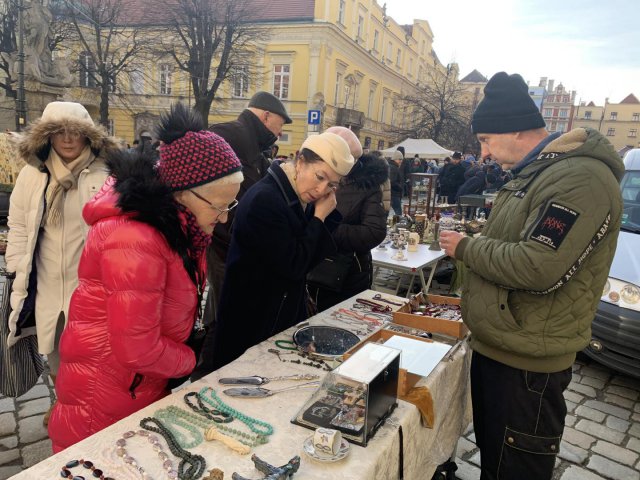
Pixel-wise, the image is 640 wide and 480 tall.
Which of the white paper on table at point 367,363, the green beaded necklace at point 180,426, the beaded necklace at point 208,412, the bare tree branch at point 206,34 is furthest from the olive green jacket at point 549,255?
the bare tree branch at point 206,34

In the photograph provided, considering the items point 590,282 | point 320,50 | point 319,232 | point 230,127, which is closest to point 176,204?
point 319,232

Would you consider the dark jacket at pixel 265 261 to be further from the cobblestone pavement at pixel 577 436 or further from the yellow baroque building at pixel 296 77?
the yellow baroque building at pixel 296 77

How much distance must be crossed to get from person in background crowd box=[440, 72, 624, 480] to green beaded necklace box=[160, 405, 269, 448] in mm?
1000

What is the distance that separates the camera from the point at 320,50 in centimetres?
2662

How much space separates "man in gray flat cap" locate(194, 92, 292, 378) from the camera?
3236mm

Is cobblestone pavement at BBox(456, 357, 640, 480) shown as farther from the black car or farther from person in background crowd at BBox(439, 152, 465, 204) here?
person in background crowd at BBox(439, 152, 465, 204)

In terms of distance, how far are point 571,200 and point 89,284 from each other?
5.53 feet

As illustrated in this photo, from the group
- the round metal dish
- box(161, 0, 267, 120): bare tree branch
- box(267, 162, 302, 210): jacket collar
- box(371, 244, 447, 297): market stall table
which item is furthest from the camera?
box(161, 0, 267, 120): bare tree branch

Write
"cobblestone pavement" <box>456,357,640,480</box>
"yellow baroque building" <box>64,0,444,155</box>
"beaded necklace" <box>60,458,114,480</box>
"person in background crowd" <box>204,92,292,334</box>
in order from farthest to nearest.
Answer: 1. "yellow baroque building" <box>64,0,444,155</box>
2. "person in background crowd" <box>204,92,292,334</box>
3. "cobblestone pavement" <box>456,357,640,480</box>
4. "beaded necklace" <box>60,458,114,480</box>

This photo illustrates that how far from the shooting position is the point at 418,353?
75.5 inches

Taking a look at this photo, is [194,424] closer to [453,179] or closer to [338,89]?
[453,179]

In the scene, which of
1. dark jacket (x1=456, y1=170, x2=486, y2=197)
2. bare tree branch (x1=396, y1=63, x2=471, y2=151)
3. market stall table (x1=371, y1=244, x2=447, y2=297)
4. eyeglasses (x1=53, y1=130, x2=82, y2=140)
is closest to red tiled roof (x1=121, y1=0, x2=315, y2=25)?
bare tree branch (x1=396, y1=63, x2=471, y2=151)

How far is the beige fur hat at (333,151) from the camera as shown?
202 centimetres

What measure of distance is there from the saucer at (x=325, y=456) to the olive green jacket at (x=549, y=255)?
78 cm
